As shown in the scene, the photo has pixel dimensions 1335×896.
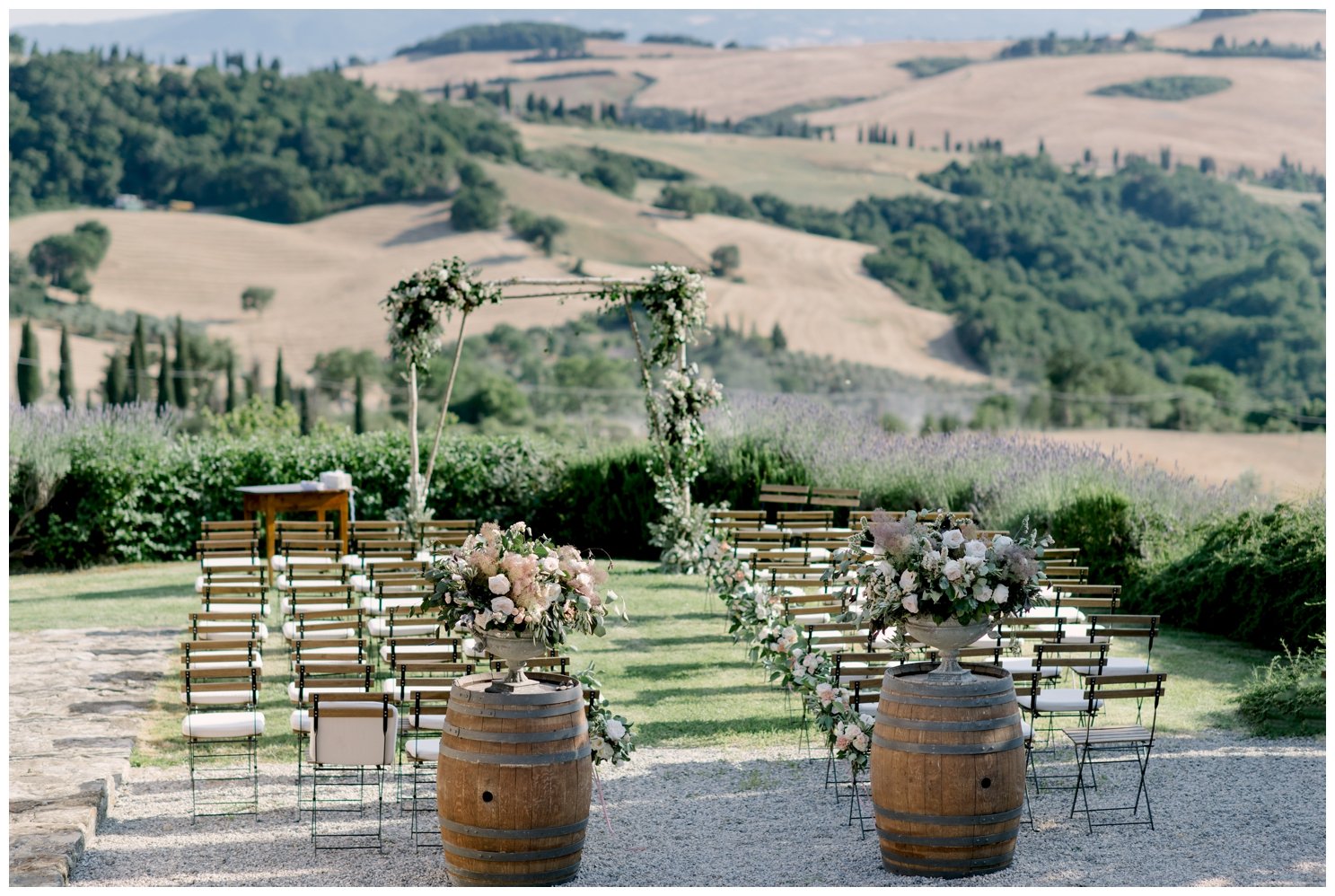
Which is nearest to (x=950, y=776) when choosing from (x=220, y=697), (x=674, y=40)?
(x=220, y=697)

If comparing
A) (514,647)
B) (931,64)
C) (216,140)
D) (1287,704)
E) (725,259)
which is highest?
(931,64)

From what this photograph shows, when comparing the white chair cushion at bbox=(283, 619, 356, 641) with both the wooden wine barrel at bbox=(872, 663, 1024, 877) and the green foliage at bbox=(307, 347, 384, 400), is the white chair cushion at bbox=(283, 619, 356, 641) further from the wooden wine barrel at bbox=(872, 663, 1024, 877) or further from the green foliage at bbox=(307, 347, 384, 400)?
the green foliage at bbox=(307, 347, 384, 400)

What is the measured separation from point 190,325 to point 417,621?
5990 centimetres

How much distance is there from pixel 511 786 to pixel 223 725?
193 centimetres

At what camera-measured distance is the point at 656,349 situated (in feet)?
42.3

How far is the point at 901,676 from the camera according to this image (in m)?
5.58

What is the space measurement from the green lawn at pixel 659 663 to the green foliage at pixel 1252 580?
0.23 m

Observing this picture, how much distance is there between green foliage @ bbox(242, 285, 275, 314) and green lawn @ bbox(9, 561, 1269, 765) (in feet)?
181

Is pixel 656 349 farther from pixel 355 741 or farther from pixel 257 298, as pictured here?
pixel 257 298

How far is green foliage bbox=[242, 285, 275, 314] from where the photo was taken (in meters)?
66.5

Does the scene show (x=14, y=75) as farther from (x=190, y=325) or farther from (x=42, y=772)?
(x=42, y=772)

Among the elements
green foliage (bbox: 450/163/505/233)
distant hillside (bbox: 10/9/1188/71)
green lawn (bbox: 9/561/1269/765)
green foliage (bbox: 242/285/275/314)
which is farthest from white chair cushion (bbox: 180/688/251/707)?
distant hillside (bbox: 10/9/1188/71)

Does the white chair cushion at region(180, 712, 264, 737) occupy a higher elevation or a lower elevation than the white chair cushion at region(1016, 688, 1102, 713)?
lower

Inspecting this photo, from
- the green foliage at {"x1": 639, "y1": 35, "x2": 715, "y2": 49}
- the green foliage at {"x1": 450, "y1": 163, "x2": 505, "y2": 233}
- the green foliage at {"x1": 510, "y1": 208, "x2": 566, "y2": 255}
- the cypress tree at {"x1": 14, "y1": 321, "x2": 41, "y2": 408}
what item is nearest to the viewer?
the cypress tree at {"x1": 14, "y1": 321, "x2": 41, "y2": 408}
